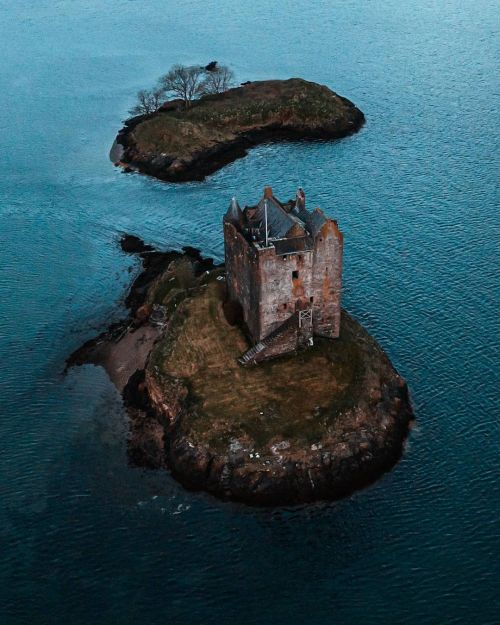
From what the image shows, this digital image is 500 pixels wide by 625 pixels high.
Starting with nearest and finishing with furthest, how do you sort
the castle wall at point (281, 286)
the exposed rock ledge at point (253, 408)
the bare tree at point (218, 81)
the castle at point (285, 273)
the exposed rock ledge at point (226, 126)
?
1. the exposed rock ledge at point (253, 408)
2. the castle wall at point (281, 286)
3. the castle at point (285, 273)
4. the exposed rock ledge at point (226, 126)
5. the bare tree at point (218, 81)

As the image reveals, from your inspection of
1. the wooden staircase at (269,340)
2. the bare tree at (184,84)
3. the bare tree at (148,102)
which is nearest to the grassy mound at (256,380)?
the wooden staircase at (269,340)

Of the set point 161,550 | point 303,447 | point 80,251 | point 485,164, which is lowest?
point 161,550

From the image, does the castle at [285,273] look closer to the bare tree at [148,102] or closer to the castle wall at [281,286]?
the castle wall at [281,286]

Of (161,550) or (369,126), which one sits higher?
(369,126)

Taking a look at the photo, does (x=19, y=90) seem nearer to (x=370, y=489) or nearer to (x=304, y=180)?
(x=304, y=180)

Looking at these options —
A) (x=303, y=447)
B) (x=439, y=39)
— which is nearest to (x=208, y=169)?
(x=303, y=447)

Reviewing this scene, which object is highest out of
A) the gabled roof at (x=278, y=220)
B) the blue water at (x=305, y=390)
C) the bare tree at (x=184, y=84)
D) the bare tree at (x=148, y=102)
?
the bare tree at (x=184, y=84)
